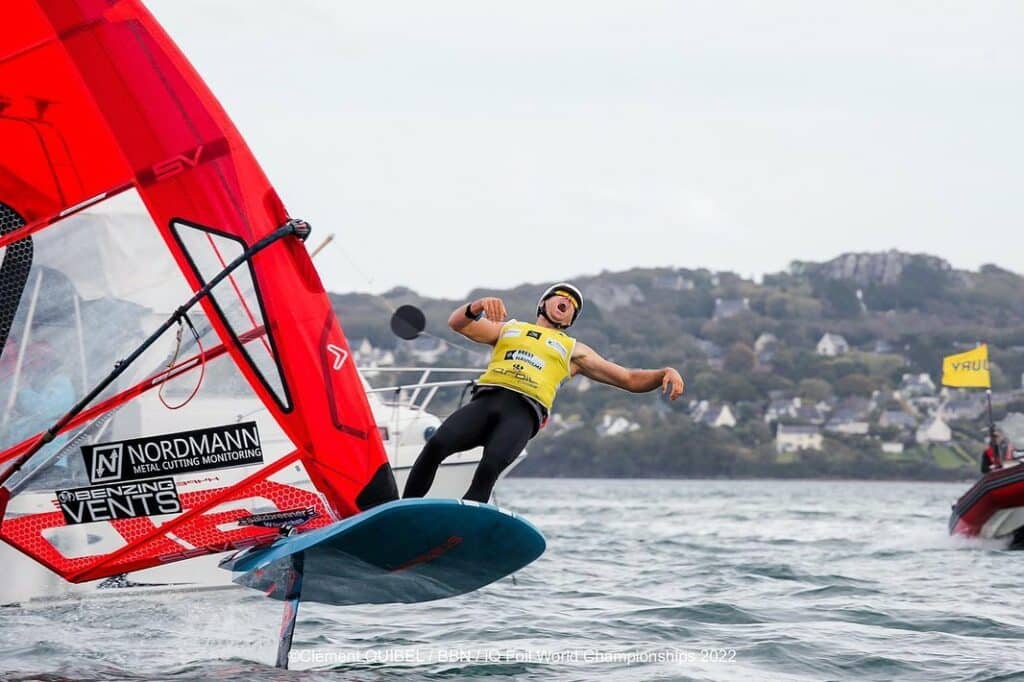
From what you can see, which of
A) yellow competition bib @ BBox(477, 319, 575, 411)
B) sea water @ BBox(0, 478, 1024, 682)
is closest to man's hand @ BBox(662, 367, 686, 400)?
yellow competition bib @ BBox(477, 319, 575, 411)

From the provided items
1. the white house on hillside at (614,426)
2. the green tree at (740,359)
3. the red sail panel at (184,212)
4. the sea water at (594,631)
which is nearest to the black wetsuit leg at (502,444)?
the red sail panel at (184,212)

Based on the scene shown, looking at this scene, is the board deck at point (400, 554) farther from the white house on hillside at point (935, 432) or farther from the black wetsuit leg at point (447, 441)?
the white house on hillside at point (935, 432)

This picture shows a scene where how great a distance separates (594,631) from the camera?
1067cm

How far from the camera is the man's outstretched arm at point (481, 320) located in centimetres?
816

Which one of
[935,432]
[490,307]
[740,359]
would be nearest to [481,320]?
[490,307]

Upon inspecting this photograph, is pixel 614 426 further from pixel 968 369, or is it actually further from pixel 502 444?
pixel 502 444

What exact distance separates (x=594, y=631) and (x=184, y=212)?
177 inches

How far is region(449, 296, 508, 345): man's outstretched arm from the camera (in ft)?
26.8

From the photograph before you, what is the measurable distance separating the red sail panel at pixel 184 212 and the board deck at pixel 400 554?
1.33 ft

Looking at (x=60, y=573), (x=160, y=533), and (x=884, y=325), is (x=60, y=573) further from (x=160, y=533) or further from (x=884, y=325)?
(x=884, y=325)

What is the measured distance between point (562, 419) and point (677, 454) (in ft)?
35.6

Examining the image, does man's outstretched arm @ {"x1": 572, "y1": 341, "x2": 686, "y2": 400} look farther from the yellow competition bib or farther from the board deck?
the board deck

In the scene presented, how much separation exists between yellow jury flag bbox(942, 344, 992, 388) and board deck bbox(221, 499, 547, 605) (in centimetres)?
2077

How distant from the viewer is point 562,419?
124 meters
